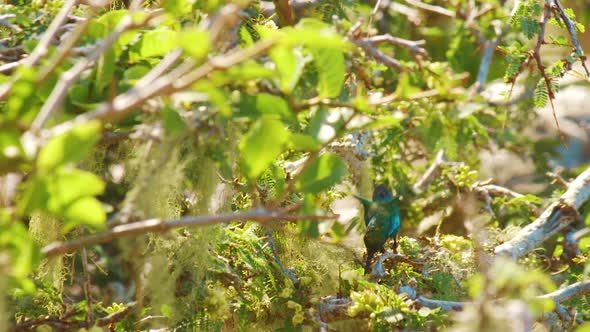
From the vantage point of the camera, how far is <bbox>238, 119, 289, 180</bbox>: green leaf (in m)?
1.02

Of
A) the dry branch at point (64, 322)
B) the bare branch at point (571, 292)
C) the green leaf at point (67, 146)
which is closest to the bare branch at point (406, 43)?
the green leaf at point (67, 146)

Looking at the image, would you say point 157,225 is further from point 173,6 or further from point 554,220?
point 554,220

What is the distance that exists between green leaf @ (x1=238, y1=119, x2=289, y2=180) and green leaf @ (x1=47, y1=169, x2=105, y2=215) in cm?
22

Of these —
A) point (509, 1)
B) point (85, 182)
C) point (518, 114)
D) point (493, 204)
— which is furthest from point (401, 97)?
point (518, 114)

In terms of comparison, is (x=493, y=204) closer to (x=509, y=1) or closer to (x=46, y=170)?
(x=509, y=1)

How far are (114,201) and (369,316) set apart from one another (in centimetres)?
67

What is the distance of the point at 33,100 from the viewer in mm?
1076

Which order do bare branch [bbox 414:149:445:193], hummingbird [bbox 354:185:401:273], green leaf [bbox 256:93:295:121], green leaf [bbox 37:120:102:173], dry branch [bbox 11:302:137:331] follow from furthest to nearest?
1. bare branch [bbox 414:149:445:193]
2. hummingbird [bbox 354:185:401:273]
3. dry branch [bbox 11:302:137:331]
4. green leaf [bbox 256:93:295:121]
5. green leaf [bbox 37:120:102:173]

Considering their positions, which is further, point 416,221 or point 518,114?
point 518,114

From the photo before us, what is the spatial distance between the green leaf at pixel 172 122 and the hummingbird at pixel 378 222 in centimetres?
103

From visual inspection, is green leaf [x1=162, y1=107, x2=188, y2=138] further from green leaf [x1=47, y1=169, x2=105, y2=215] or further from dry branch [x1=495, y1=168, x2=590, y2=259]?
dry branch [x1=495, y1=168, x2=590, y2=259]

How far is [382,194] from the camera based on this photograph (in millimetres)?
2107

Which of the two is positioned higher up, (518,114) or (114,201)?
(114,201)

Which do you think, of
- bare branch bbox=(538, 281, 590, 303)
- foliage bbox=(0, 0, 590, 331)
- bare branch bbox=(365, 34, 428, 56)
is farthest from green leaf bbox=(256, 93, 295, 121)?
bare branch bbox=(538, 281, 590, 303)
